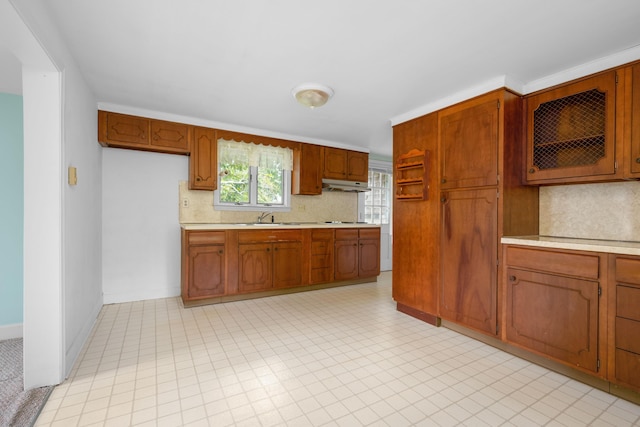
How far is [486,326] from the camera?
2494 mm

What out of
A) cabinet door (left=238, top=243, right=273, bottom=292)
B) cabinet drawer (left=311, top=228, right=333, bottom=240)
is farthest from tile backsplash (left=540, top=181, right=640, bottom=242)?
cabinet door (left=238, top=243, right=273, bottom=292)

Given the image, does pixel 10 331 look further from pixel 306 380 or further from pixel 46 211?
pixel 306 380

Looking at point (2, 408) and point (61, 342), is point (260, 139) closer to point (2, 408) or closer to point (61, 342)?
point (61, 342)

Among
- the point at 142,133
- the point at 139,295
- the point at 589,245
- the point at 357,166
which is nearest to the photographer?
the point at 589,245

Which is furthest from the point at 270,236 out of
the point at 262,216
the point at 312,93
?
the point at 312,93

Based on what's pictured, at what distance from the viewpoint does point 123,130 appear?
329cm

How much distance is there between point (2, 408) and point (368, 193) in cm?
500

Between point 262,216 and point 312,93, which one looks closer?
point 312,93

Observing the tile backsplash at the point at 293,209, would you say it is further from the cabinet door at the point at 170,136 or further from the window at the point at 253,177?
the cabinet door at the point at 170,136

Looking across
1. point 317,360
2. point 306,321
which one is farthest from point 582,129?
point 306,321

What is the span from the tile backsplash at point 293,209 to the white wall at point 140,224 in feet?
0.55

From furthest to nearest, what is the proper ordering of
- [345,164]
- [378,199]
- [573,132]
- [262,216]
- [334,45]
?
[378,199]
[345,164]
[262,216]
[573,132]
[334,45]

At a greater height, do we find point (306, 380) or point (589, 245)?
point (589, 245)

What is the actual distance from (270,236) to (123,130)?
2043 mm
